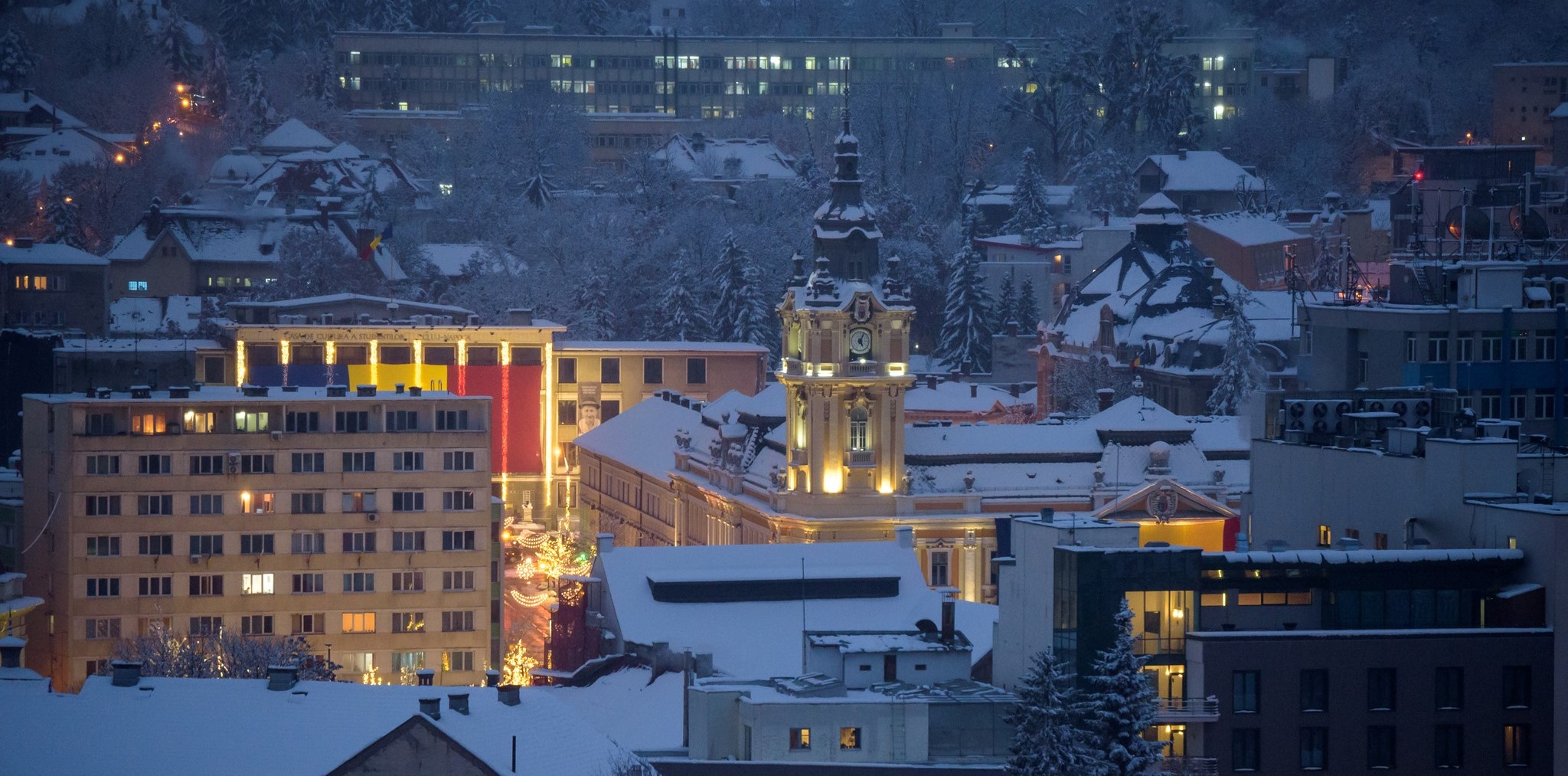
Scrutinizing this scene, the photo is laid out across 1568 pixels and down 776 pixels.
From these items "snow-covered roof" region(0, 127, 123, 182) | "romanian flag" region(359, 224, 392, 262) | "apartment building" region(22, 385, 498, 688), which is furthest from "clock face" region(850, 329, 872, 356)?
"snow-covered roof" region(0, 127, 123, 182)

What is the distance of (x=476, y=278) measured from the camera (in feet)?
489

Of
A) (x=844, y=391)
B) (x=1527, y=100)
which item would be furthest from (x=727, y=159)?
(x=844, y=391)

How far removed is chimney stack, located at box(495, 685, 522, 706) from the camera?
57.8 meters

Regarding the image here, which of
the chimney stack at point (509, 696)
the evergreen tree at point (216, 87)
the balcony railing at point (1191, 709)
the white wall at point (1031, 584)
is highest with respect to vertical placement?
the evergreen tree at point (216, 87)

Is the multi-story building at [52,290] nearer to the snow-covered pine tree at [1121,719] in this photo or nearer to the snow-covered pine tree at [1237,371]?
the snow-covered pine tree at [1237,371]

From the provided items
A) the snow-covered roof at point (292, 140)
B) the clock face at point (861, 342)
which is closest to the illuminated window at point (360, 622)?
the clock face at point (861, 342)

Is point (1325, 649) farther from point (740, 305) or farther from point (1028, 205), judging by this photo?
point (1028, 205)

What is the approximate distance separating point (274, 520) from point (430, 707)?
30.8 meters

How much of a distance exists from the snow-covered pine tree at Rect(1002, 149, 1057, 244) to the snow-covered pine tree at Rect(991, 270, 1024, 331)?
1117cm

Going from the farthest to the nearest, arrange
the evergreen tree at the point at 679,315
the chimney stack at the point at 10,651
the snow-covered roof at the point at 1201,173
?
the snow-covered roof at the point at 1201,173 < the evergreen tree at the point at 679,315 < the chimney stack at the point at 10,651

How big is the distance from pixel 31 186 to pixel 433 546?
91.1 metres

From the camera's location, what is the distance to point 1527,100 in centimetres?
17738

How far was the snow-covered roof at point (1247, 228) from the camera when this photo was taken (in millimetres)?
145000

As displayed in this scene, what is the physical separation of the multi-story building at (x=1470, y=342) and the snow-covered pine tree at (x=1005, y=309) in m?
73.6
